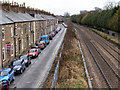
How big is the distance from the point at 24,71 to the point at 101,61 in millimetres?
10749

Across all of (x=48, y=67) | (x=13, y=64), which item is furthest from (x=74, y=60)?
(x=13, y=64)

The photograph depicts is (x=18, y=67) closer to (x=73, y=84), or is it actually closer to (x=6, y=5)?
(x=73, y=84)

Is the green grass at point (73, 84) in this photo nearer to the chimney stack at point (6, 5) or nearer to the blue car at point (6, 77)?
the blue car at point (6, 77)

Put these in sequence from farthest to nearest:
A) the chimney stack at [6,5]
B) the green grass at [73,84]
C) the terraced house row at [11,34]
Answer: the chimney stack at [6,5] → the terraced house row at [11,34] → the green grass at [73,84]

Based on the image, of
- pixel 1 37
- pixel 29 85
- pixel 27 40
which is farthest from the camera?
pixel 27 40

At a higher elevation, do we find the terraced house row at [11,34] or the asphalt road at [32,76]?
the terraced house row at [11,34]

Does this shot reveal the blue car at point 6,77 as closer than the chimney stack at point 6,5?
Yes

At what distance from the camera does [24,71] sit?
2367 centimetres

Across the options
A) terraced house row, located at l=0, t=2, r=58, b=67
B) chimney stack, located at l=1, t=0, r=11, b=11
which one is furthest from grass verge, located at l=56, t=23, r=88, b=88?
chimney stack, located at l=1, t=0, r=11, b=11

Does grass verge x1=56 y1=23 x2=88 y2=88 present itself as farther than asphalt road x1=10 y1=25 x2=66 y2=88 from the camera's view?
No

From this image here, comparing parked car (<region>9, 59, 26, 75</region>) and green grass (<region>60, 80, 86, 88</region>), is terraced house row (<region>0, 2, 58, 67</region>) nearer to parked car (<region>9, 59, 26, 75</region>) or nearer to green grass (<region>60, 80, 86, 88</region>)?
parked car (<region>9, 59, 26, 75</region>)

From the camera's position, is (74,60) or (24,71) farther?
(74,60)

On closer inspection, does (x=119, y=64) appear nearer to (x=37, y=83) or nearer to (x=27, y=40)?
(x=37, y=83)

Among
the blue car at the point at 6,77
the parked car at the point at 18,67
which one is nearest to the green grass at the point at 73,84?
the blue car at the point at 6,77
